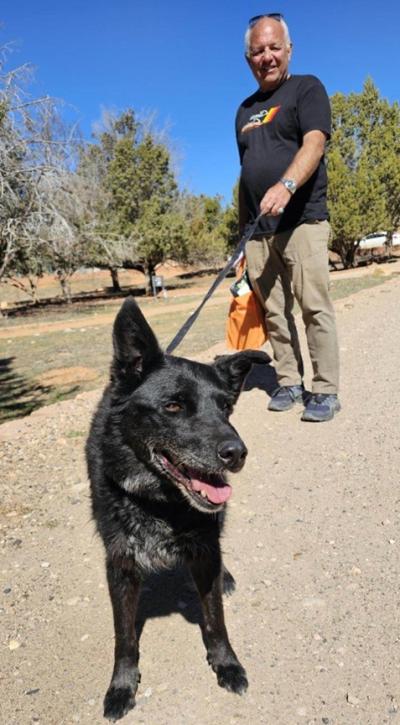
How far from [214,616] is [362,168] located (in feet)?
104

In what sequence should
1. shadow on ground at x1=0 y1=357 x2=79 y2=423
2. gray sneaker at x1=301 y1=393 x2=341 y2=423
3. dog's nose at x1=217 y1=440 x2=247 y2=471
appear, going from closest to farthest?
1. dog's nose at x1=217 y1=440 x2=247 y2=471
2. gray sneaker at x1=301 y1=393 x2=341 y2=423
3. shadow on ground at x1=0 y1=357 x2=79 y2=423

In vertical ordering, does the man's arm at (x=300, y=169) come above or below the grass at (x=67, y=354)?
above

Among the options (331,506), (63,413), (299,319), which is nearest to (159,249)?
(299,319)

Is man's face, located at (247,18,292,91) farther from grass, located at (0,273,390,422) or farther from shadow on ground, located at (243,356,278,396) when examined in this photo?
grass, located at (0,273,390,422)

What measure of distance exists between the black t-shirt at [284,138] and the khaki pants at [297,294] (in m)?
0.15

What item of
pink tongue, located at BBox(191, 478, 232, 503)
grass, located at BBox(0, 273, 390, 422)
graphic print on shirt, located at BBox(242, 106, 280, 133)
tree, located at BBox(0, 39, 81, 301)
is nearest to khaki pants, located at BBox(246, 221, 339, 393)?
graphic print on shirt, located at BBox(242, 106, 280, 133)

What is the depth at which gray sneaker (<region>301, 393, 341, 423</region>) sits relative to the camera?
4883 millimetres

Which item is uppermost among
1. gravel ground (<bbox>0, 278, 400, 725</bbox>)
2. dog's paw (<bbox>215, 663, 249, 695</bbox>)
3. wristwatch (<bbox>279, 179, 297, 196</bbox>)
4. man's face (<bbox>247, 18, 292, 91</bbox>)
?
man's face (<bbox>247, 18, 292, 91</bbox>)

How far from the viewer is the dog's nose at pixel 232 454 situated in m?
2.16

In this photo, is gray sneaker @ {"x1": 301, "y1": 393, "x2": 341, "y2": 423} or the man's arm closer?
the man's arm

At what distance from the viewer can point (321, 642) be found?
2400mm

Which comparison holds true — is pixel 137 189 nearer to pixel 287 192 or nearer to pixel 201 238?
pixel 201 238

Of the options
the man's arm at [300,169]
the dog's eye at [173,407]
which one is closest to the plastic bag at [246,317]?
the man's arm at [300,169]

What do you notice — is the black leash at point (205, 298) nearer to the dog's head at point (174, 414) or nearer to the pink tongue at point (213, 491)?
the dog's head at point (174, 414)
